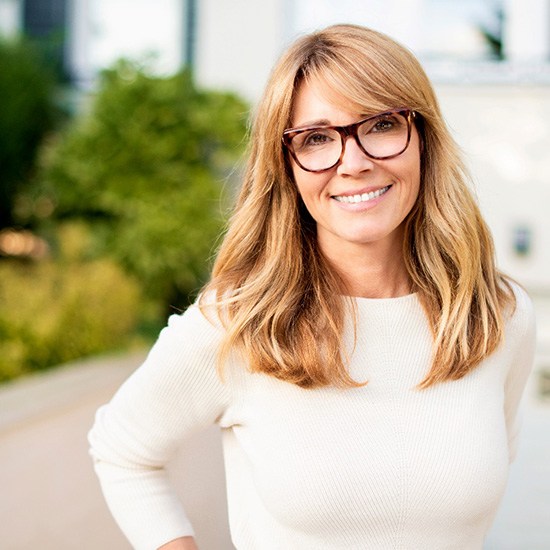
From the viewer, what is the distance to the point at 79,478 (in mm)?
4391

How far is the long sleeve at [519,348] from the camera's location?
1982mm

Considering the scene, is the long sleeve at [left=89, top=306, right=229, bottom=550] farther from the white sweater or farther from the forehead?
Answer: the forehead

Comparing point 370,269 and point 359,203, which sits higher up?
point 359,203

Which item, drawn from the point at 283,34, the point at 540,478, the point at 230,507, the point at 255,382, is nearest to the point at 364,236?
the point at 255,382

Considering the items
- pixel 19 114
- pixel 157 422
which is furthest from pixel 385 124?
pixel 19 114

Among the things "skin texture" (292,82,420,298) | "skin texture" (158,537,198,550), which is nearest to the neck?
"skin texture" (292,82,420,298)

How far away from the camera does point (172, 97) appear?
6746mm

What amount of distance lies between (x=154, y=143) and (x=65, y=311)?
1.50 m

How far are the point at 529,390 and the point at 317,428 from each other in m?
4.70

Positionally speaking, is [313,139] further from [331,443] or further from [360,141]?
[331,443]

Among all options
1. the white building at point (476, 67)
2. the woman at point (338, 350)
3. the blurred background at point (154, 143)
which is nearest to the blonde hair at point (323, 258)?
the woman at point (338, 350)

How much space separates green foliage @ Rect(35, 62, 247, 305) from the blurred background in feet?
0.04

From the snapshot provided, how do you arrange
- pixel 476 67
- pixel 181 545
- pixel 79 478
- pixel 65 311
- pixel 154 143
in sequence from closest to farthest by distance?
1. pixel 181 545
2. pixel 79 478
3. pixel 65 311
4. pixel 154 143
5. pixel 476 67

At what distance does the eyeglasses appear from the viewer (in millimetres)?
1805
